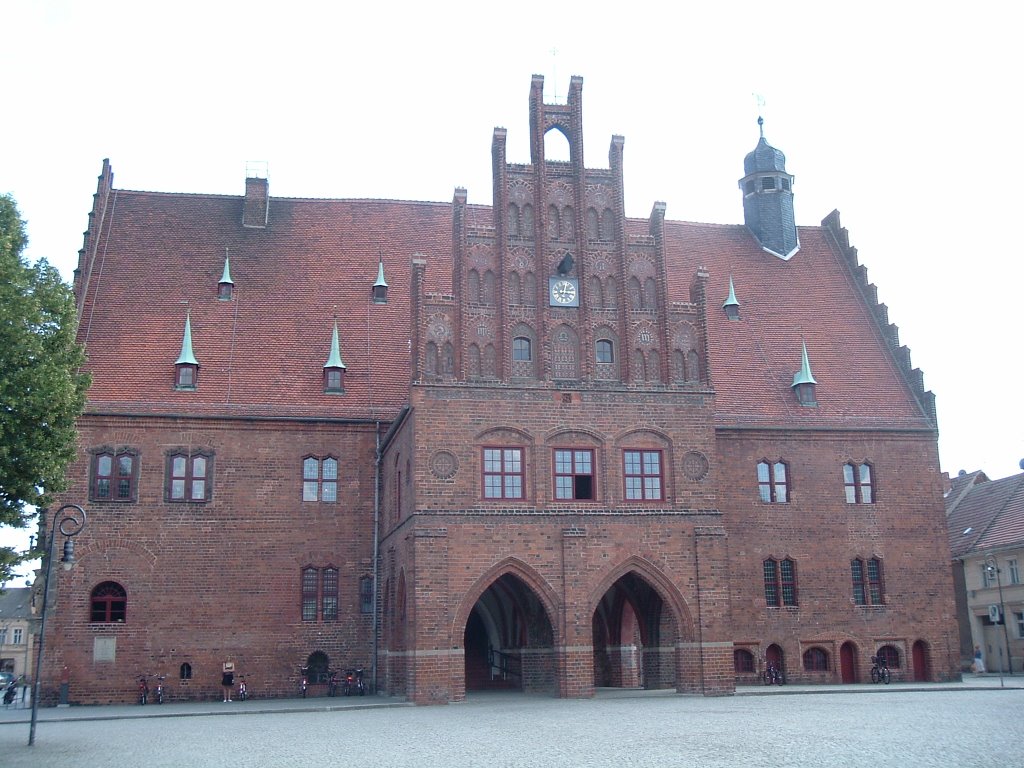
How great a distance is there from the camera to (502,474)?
102 feet

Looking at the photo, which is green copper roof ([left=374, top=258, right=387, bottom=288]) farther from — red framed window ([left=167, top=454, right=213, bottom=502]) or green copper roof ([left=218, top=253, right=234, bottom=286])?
red framed window ([left=167, top=454, right=213, bottom=502])

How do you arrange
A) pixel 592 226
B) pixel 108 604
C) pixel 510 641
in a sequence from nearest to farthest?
pixel 592 226, pixel 108 604, pixel 510 641

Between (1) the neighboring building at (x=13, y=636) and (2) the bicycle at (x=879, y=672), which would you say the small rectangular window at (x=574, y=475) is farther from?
(1) the neighboring building at (x=13, y=636)

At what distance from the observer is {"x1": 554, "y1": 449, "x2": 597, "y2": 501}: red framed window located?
3142 centimetres

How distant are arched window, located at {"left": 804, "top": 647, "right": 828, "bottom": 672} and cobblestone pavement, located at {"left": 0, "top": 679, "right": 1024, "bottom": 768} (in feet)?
21.0

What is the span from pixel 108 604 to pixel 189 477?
15.2 feet

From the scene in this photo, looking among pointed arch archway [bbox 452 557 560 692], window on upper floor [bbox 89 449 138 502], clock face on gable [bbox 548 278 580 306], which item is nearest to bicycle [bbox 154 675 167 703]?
window on upper floor [bbox 89 449 138 502]

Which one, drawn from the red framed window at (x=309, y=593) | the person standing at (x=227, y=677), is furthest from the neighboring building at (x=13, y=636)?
the red framed window at (x=309, y=593)

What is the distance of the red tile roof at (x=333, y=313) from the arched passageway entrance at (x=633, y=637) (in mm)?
A: 7718

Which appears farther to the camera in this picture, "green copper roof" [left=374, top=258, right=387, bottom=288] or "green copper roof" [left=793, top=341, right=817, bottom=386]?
"green copper roof" [left=374, top=258, right=387, bottom=288]

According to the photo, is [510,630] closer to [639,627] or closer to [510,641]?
[510,641]

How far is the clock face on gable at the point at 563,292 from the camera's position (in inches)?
1278

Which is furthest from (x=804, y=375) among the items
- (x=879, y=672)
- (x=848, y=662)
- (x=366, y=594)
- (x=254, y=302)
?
(x=254, y=302)

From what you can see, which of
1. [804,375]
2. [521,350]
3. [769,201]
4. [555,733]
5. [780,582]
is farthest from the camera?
[769,201]
